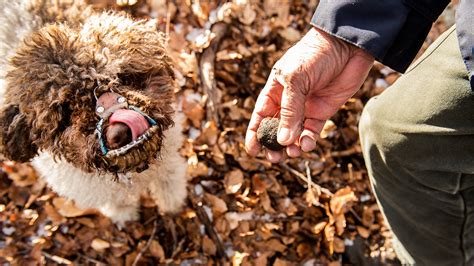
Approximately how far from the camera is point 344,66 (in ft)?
5.64

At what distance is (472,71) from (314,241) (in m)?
1.66

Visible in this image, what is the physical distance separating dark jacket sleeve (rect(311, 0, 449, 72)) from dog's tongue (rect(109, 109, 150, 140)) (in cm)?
85

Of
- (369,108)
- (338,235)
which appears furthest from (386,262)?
(369,108)

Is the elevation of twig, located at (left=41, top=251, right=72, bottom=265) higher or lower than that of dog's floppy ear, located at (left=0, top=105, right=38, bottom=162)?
lower

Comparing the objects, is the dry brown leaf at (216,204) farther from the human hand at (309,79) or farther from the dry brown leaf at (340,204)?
the human hand at (309,79)

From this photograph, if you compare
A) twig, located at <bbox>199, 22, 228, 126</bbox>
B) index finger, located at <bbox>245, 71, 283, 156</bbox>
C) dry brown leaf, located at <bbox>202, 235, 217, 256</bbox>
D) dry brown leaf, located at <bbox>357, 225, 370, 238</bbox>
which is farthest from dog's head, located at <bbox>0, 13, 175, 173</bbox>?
dry brown leaf, located at <bbox>357, 225, 370, 238</bbox>

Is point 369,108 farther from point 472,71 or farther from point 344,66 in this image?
point 472,71

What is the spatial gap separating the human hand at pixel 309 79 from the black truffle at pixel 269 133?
6 cm

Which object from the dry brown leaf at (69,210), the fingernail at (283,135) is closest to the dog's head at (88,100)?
the fingernail at (283,135)

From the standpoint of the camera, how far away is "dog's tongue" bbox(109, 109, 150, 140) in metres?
1.71

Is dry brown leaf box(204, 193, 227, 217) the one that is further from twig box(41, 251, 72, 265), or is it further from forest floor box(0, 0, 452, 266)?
twig box(41, 251, 72, 265)

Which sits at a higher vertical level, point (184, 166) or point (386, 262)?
Answer: point (184, 166)

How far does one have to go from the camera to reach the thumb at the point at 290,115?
1589mm

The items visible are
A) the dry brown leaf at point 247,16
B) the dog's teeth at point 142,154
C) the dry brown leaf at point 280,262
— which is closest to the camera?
the dog's teeth at point 142,154
